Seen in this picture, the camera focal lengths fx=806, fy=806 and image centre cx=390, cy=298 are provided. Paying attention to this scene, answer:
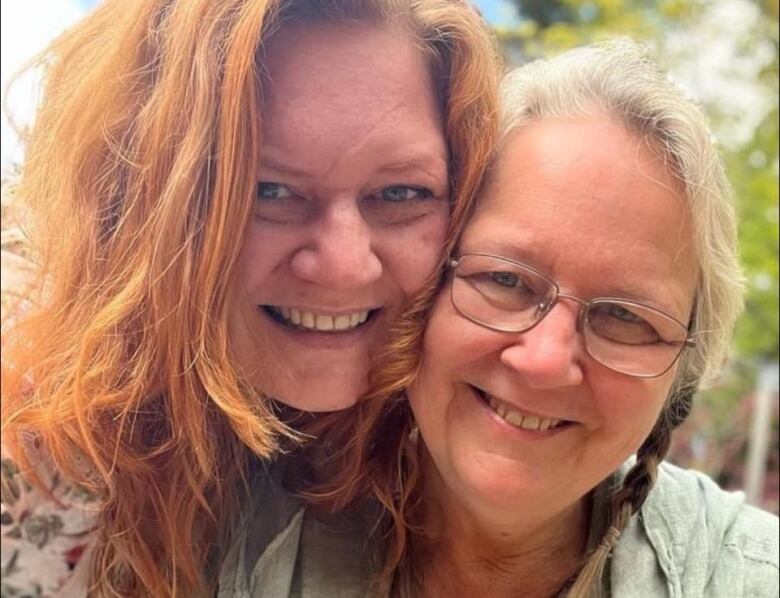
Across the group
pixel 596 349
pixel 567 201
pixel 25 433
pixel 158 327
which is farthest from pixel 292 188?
pixel 25 433

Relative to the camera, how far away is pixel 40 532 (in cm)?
161

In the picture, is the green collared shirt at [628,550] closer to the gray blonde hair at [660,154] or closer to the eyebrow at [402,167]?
the gray blonde hair at [660,154]

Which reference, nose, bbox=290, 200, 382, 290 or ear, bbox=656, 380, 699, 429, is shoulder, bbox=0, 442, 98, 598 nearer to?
nose, bbox=290, 200, 382, 290

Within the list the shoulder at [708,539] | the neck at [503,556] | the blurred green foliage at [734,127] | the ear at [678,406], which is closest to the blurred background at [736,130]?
the blurred green foliage at [734,127]

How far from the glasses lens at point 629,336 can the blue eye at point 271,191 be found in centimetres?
50

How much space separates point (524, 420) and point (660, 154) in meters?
0.45

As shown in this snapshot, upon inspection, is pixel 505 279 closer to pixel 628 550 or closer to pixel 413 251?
pixel 413 251

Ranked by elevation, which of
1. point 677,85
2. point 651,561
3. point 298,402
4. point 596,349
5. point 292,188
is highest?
point 677,85

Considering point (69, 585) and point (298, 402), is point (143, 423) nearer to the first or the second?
point (298, 402)

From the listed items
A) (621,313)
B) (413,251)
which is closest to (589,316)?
(621,313)

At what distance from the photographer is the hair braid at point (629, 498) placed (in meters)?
1.36

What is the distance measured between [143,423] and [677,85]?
1049 millimetres

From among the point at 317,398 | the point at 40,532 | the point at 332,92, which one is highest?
the point at 332,92

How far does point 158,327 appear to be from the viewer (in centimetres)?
123
